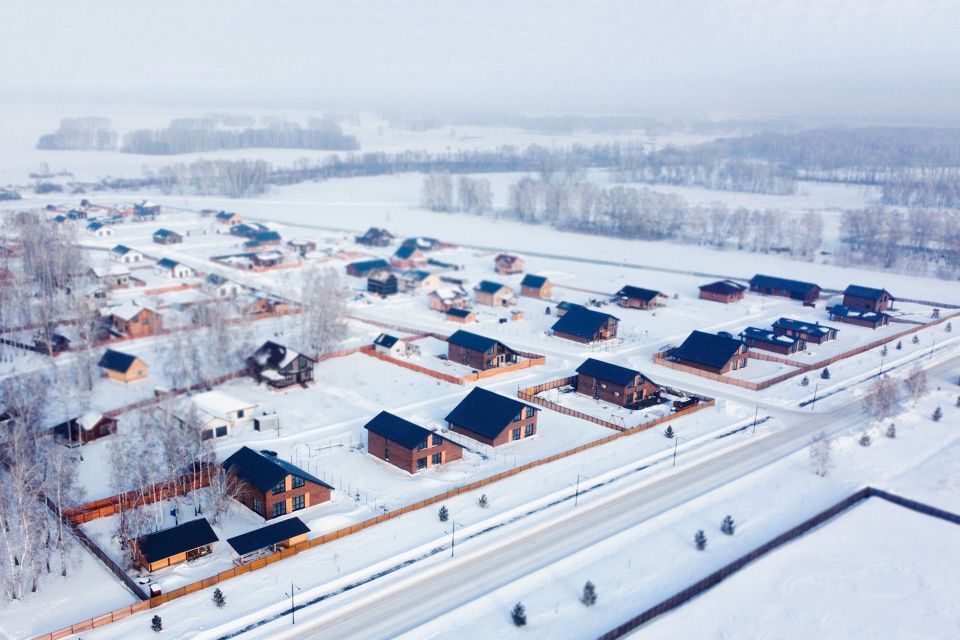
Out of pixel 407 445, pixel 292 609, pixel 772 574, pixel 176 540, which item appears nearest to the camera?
pixel 292 609

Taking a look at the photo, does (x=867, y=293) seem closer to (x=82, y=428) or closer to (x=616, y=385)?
(x=616, y=385)

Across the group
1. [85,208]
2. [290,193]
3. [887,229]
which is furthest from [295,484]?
[290,193]

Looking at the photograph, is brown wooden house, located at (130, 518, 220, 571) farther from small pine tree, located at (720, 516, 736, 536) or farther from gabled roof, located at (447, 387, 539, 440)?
small pine tree, located at (720, 516, 736, 536)

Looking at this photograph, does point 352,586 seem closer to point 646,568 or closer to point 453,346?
point 646,568

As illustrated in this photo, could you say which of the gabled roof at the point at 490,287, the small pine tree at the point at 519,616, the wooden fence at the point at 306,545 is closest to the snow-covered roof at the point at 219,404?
the wooden fence at the point at 306,545

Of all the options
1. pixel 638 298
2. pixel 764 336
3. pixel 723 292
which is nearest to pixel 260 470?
pixel 764 336

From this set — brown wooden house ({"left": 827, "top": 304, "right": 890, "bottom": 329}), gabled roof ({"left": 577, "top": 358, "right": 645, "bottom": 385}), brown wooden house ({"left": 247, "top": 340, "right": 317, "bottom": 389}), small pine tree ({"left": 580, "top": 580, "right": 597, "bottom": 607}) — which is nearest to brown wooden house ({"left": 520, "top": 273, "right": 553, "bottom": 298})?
gabled roof ({"left": 577, "top": 358, "right": 645, "bottom": 385})
